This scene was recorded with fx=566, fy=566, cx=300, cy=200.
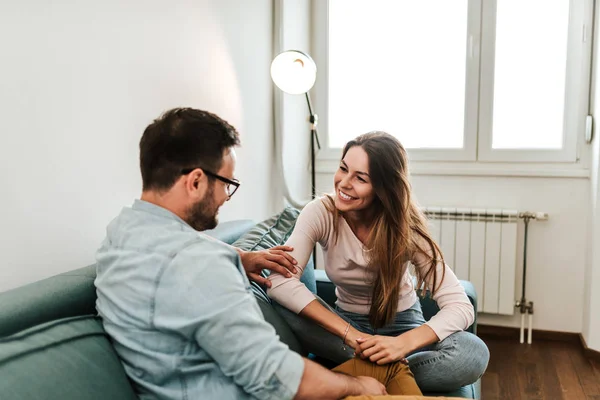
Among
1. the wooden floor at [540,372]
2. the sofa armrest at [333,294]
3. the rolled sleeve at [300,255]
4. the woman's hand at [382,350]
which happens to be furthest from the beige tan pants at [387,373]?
the wooden floor at [540,372]

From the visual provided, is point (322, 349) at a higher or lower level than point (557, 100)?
lower

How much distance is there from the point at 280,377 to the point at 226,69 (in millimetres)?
1703

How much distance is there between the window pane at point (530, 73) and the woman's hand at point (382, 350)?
2016 millimetres

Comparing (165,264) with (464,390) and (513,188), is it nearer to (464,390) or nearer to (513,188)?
(464,390)

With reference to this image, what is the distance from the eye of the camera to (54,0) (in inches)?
53.9

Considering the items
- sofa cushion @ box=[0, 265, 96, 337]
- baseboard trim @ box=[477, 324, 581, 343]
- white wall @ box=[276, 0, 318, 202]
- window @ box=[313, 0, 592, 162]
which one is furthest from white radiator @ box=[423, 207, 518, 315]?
sofa cushion @ box=[0, 265, 96, 337]

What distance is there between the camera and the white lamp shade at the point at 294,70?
8.29 ft

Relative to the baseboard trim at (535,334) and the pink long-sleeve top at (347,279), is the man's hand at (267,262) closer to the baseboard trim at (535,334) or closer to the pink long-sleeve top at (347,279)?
the pink long-sleeve top at (347,279)

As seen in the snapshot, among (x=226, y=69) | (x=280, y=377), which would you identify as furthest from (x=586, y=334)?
(x=280, y=377)

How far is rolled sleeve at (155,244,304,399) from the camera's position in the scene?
0.97 metres

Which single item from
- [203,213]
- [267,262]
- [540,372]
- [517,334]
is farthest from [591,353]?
[203,213]

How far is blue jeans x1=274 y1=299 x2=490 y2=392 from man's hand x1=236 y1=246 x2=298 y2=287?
13 centimetres

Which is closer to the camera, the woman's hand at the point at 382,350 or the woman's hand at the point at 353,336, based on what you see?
the woman's hand at the point at 382,350

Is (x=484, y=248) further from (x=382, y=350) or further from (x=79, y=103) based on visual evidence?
(x=79, y=103)
